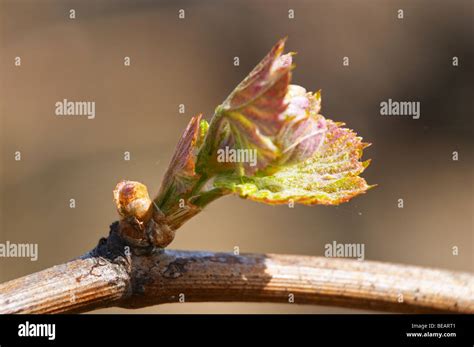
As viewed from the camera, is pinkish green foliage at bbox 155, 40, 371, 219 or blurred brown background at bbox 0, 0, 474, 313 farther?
blurred brown background at bbox 0, 0, 474, 313

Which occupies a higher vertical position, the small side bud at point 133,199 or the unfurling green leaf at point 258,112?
the unfurling green leaf at point 258,112

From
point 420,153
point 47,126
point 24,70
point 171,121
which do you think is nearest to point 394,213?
point 420,153

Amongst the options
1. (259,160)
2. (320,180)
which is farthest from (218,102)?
(259,160)

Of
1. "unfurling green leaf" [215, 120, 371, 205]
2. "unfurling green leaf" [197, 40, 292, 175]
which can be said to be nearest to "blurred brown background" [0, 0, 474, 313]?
"unfurling green leaf" [215, 120, 371, 205]

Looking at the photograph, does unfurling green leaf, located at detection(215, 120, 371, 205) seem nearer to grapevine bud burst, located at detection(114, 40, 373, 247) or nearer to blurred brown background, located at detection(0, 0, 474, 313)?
grapevine bud burst, located at detection(114, 40, 373, 247)

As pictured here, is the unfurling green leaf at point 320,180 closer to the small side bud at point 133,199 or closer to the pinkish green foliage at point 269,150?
the pinkish green foliage at point 269,150

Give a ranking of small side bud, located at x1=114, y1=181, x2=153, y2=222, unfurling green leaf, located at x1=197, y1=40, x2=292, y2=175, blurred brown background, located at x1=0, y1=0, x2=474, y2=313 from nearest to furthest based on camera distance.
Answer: unfurling green leaf, located at x1=197, y1=40, x2=292, y2=175 → small side bud, located at x1=114, y1=181, x2=153, y2=222 → blurred brown background, located at x1=0, y1=0, x2=474, y2=313

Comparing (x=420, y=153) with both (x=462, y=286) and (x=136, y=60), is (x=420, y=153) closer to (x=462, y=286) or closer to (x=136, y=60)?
(x=136, y=60)

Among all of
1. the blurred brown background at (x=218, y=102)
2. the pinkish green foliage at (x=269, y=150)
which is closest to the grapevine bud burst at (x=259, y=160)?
the pinkish green foliage at (x=269, y=150)

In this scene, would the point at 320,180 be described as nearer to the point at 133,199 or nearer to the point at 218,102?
the point at 133,199
